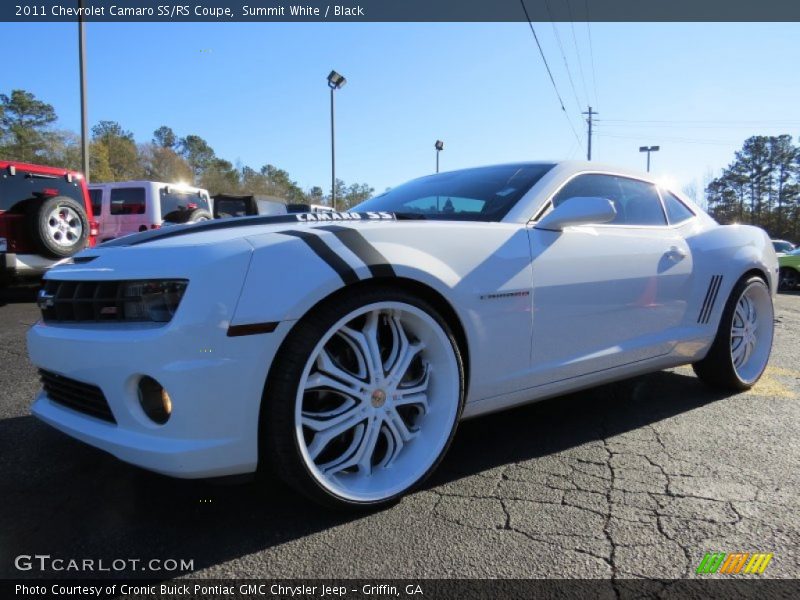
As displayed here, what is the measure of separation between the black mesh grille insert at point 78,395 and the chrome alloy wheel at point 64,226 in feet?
18.6

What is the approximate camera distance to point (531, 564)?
172 centimetres

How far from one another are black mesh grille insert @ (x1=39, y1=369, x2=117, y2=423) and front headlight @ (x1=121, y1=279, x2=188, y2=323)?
11.4 inches

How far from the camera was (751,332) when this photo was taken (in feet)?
12.5

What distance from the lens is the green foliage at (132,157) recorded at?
4481 cm

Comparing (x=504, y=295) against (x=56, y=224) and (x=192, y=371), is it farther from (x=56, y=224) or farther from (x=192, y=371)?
(x=56, y=224)

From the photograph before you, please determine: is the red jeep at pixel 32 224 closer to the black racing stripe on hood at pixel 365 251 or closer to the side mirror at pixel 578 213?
the black racing stripe on hood at pixel 365 251

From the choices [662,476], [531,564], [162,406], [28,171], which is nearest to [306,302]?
[162,406]

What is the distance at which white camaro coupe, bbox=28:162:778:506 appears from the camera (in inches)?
68.3

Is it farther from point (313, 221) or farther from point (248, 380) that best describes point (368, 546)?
point (313, 221)

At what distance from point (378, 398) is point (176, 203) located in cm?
1010

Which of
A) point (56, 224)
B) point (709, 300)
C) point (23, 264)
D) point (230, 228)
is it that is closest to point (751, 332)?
point (709, 300)

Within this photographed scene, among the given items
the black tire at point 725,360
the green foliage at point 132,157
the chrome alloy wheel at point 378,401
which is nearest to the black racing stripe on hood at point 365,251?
the chrome alloy wheel at point 378,401

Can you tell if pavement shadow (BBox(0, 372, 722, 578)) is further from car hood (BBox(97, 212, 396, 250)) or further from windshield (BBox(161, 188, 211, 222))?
windshield (BBox(161, 188, 211, 222))

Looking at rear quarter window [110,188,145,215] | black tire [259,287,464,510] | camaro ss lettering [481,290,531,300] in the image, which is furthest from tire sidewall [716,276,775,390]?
rear quarter window [110,188,145,215]
